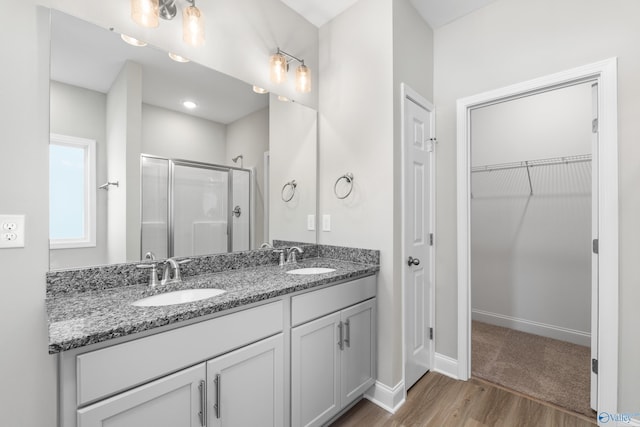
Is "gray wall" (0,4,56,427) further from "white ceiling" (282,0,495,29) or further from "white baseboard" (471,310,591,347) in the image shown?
"white baseboard" (471,310,591,347)

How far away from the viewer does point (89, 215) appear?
130 centimetres

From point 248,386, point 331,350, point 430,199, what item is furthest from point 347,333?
point 430,199

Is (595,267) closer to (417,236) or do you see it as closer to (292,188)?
(417,236)

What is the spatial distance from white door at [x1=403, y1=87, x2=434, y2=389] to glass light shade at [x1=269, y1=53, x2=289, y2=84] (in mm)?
876

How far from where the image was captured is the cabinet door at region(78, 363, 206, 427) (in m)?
0.87

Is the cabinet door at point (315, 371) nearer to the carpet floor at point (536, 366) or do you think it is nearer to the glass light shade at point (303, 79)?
the carpet floor at point (536, 366)

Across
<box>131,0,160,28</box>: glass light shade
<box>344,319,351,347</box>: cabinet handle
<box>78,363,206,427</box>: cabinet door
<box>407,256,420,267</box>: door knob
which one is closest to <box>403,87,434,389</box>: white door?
<box>407,256,420,267</box>: door knob

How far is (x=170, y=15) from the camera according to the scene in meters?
1.50

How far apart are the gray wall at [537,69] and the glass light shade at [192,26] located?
5.80 feet

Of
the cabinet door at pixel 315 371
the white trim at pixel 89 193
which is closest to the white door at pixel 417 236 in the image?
the cabinet door at pixel 315 371

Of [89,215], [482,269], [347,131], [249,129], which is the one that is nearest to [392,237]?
[347,131]

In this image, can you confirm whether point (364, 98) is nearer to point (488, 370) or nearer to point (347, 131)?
point (347, 131)

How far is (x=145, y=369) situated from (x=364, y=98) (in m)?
1.91

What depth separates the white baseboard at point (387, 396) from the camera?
6.02ft
